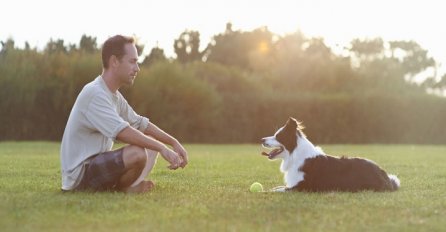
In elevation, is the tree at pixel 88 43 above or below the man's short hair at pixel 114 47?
above

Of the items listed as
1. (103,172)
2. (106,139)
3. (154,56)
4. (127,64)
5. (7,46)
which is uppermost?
(154,56)

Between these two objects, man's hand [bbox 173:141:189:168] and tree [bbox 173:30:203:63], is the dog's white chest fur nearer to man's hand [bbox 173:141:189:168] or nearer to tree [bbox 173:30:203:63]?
man's hand [bbox 173:141:189:168]

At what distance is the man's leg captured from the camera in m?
6.86

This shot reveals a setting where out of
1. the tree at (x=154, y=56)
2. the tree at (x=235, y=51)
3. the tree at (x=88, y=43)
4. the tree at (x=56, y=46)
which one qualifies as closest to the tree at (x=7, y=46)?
the tree at (x=56, y=46)

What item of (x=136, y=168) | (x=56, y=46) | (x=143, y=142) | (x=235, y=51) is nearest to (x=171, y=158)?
(x=143, y=142)

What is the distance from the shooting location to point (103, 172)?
697 centimetres

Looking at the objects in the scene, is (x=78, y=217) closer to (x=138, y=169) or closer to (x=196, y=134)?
(x=138, y=169)

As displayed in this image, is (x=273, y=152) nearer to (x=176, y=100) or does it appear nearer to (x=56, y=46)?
(x=176, y=100)

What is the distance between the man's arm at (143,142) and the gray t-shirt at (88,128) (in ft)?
0.21

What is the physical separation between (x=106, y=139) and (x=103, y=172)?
0.42 m

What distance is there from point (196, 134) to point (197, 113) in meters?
1.03

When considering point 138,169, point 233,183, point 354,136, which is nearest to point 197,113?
point 354,136

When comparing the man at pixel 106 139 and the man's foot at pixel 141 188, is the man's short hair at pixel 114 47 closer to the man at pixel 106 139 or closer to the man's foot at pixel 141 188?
the man at pixel 106 139

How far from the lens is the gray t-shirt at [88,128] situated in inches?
265
